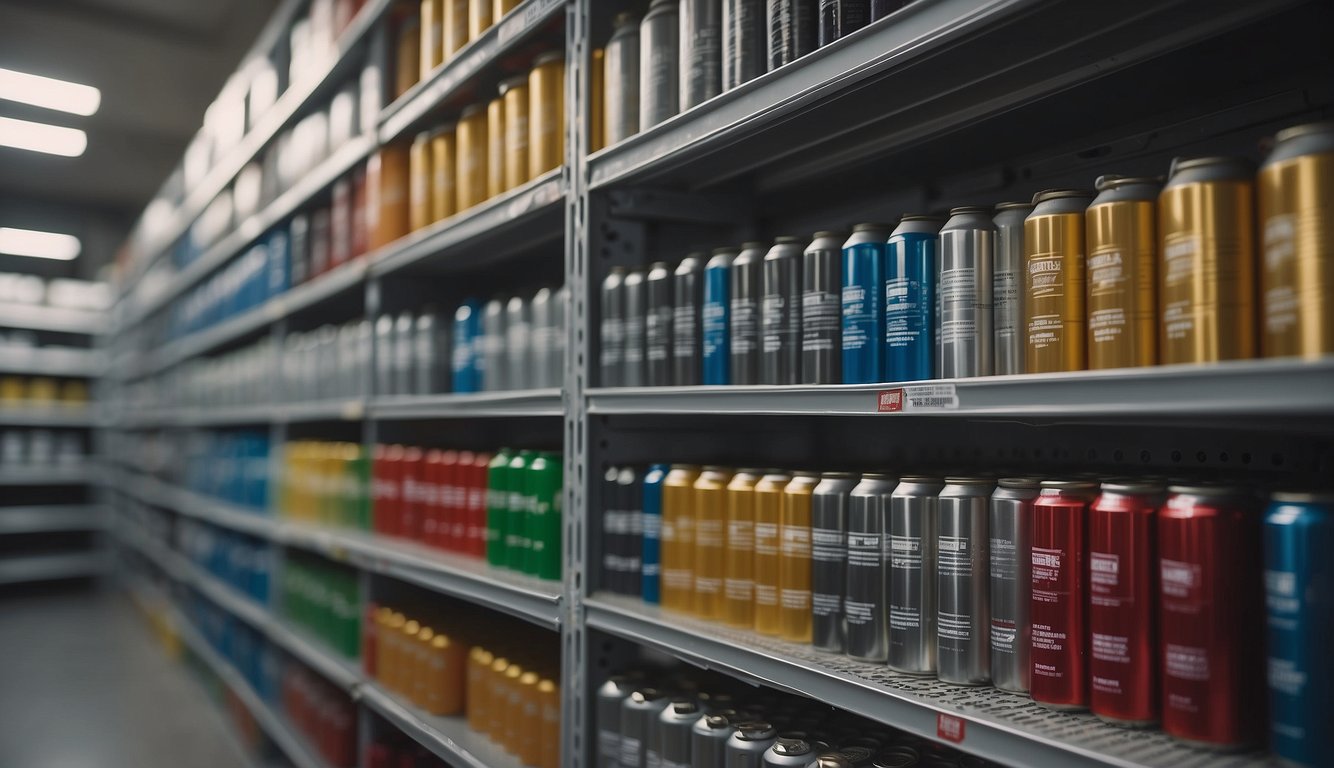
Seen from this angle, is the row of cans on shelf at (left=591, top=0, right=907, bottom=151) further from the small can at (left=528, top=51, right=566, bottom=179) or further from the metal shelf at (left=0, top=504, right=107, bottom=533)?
the metal shelf at (left=0, top=504, right=107, bottom=533)

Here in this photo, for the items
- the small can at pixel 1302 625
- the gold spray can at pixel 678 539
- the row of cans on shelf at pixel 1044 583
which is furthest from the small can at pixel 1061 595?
the gold spray can at pixel 678 539

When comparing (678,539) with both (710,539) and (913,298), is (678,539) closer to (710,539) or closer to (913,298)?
(710,539)

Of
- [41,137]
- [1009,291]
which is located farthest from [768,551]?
[41,137]

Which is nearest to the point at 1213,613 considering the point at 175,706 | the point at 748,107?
the point at 748,107

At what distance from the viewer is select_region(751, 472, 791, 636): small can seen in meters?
1.47

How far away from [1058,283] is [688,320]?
2.34 ft

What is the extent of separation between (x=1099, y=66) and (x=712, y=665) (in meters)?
1.10

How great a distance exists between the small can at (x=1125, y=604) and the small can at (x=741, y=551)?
59cm

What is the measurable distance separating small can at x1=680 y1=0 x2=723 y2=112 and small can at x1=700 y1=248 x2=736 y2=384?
286mm

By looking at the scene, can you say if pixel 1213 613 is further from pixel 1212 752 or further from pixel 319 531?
pixel 319 531

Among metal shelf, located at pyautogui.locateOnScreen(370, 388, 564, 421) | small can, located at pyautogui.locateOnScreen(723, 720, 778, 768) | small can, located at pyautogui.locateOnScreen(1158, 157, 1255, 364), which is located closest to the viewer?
small can, located at pyautogui.locateOnScreen(1158, 157, 1255, 364)

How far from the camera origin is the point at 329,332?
10.7ft

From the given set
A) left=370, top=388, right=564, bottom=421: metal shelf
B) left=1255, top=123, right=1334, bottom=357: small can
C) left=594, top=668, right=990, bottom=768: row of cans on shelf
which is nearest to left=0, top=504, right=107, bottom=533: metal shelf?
left=370, top=388, right=564, bottom=421: metal shelf

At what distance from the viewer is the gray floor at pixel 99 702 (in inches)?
149
